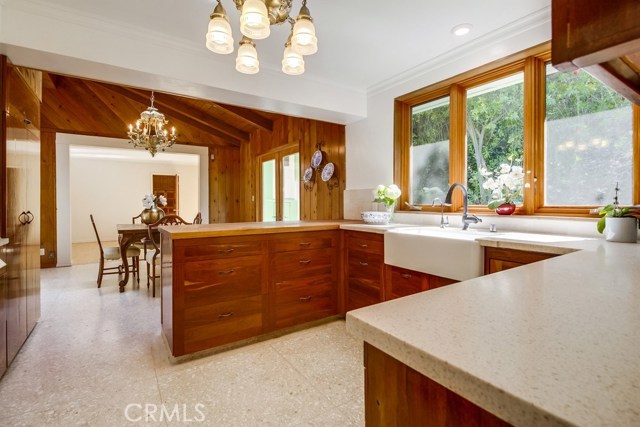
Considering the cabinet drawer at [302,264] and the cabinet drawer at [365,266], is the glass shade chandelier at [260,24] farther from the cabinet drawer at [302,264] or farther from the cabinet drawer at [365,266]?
the cabinet drawer at [365,266]

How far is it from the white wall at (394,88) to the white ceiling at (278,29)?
2.3 inches

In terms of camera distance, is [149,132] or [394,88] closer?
[394,88]

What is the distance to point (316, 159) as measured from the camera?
4.15m

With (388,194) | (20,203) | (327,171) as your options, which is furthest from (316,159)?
(20,203)

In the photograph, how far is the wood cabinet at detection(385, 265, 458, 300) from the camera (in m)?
2.04

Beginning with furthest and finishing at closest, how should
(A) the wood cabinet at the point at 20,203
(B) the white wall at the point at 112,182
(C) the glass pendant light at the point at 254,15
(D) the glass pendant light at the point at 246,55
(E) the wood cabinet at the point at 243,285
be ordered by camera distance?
(B) the white wall at the point at 112,182, (E) the wood cabinet at the point at 243,285, (A) the wood cabinet at the point at 20,203, (D) the glass pendant light at the point at 246,55, (C) the glass pendant light at the point at 254,15

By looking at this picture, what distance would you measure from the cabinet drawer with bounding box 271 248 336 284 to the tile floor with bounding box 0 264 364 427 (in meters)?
0.48

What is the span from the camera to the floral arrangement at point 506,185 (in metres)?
2.25

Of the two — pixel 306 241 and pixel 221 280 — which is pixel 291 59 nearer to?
pixel 306 241

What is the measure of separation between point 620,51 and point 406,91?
9.20ft

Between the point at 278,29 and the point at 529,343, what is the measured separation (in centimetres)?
245

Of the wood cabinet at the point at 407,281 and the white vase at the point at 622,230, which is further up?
the white vase at the point at 622,230

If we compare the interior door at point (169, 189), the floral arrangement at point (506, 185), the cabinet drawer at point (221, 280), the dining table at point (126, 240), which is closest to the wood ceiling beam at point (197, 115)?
the dining table at point (126, 240)

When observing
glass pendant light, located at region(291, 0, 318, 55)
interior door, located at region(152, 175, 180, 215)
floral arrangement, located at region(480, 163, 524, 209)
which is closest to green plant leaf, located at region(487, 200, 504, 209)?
floral arrangement, located at region(480, 163, 524, 209)
